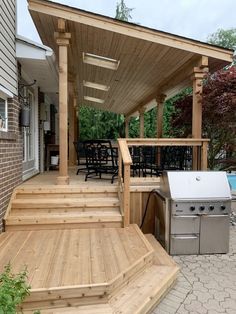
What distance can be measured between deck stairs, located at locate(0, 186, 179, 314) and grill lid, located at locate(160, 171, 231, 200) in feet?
2.57

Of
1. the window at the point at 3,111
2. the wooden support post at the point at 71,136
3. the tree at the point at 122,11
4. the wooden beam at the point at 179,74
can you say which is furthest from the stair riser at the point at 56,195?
the tree at the point at 122,11

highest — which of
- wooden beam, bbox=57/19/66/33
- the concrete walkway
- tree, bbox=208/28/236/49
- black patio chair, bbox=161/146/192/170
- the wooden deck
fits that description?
tree, bbox=208/28/236/49

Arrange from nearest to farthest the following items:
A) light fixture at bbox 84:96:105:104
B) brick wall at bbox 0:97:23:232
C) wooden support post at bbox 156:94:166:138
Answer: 1. brick wall at bbox 0:97:23:232
2. wooden support post at bbox 156:94:166:138
3. light fixture at bbox 84:96:105:104

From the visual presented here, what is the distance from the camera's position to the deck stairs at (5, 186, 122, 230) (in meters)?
4.35

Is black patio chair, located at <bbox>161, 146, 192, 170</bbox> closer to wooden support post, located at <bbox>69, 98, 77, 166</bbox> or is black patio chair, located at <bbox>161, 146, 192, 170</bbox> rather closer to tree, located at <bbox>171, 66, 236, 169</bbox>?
tree, located at <bbox>171, 66, 236, 169</bbox>

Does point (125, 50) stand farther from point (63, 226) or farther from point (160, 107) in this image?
point (63, 226)

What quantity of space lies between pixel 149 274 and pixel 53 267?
3.38 feet

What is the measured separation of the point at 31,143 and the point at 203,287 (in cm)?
531

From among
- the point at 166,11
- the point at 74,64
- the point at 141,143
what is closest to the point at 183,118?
the point at 141,143

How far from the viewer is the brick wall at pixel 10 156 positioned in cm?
423

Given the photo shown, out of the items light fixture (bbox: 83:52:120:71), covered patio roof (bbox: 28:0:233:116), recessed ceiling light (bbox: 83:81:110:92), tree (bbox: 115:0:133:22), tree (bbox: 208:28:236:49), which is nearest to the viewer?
covered patio roof (bbox: 28:0:233:116)

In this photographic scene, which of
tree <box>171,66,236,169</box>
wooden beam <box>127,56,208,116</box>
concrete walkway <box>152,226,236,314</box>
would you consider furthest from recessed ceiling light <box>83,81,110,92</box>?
concrete walkway <box>152,226,236,314</box>

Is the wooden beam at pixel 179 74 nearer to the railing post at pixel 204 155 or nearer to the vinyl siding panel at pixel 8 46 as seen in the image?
the railing post at pixel 204 155

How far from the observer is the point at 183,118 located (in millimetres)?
6934
